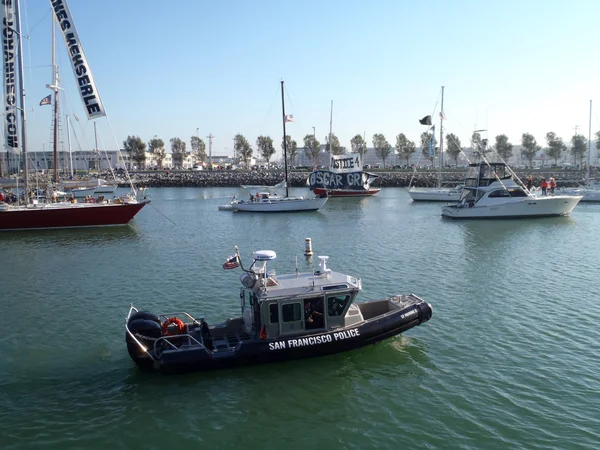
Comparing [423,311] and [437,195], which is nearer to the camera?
[423,311]

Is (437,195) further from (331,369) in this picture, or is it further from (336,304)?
(331,369)

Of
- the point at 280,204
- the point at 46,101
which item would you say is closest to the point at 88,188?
the point at 46,101

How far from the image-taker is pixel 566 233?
42750 millimetres

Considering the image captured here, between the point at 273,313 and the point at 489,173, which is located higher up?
the point at 489,173

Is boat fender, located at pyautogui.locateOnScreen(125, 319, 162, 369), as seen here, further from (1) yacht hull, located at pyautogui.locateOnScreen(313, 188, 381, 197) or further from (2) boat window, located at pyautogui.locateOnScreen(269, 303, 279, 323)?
(1) yacht hull, located at pyautogui.locateOnScreen(313, 188, 381, 197)

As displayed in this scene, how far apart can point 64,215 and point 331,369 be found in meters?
36.8

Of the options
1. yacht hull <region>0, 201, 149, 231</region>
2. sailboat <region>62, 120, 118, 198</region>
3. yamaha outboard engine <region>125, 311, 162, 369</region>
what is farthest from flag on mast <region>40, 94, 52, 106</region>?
yamaha outboard engine <region>125, 311, 162, 369</region>

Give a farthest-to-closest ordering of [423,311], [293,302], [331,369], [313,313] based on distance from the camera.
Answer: [423,311], [313,313], [331,369], [293,302]

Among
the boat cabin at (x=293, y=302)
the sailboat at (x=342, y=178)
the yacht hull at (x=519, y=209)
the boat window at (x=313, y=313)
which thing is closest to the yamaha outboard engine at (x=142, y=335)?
the boat cabin at (x=293, y=302)

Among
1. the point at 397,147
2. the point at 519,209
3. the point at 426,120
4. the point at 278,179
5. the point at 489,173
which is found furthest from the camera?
the point at 397,147

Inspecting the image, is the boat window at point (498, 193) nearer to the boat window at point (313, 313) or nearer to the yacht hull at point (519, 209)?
the yacht hull at point (519, 209)

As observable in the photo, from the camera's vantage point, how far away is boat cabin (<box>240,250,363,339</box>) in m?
15.3

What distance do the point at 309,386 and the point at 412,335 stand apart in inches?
211

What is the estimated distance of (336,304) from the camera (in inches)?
622
